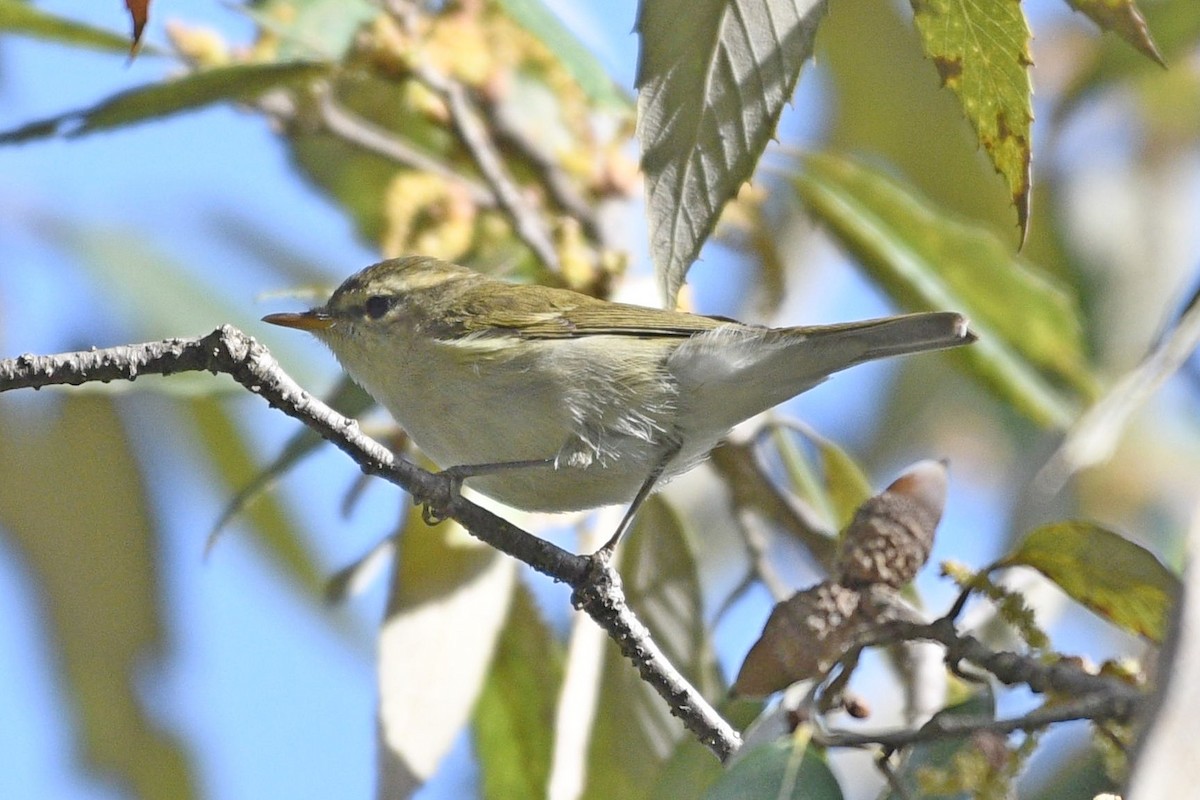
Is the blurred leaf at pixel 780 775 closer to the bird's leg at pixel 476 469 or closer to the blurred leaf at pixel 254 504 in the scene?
the bird's leg at pixel 476 469

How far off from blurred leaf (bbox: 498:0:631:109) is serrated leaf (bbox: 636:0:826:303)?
52.3 inches

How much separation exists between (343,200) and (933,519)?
2674mm

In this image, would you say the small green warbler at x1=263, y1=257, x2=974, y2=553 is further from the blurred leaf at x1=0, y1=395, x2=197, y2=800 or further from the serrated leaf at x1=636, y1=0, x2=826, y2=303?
the serrated leaf at x1=636, y1=0, x2=826, y2=303

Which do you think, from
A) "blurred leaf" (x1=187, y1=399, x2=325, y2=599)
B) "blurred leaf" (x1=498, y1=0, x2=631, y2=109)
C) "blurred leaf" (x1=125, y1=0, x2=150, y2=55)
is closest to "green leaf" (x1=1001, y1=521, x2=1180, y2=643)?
"blurred leaf" (x1=125, y1=0, x2=150, y2=55)

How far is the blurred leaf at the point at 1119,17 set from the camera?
5.36 feet

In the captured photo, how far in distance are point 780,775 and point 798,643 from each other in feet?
0.54

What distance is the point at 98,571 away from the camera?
3.48 metres

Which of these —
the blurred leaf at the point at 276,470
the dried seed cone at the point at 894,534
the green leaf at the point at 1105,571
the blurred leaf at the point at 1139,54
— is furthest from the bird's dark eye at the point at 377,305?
the blurred leaf at the point at 1139,54

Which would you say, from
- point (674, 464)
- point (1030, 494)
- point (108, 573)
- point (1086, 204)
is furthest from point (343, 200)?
point (1086, 204)

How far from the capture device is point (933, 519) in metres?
1.95

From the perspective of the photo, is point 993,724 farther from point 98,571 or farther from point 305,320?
point 98,571

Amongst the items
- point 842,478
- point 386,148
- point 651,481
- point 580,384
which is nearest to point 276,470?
point 580,384

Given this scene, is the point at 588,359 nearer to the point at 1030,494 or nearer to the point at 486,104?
the point at 1030,494

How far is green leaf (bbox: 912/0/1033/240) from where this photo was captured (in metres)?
1.64
